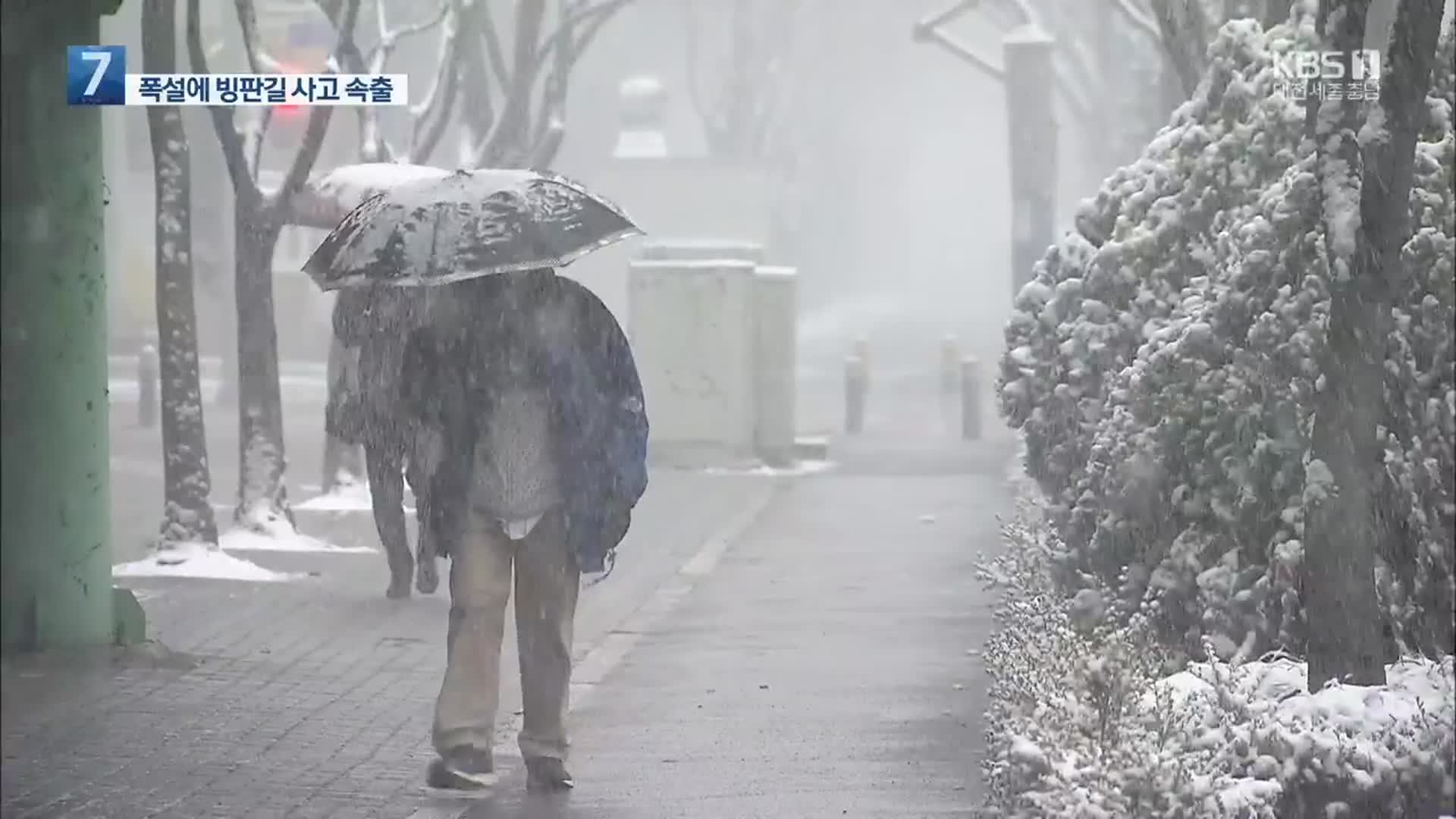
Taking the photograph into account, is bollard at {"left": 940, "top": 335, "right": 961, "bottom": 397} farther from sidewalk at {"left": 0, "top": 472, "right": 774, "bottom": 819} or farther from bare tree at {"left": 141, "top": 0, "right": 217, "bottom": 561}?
bare tree at {"left": 141, "top": 0, "right": 217, "bottom": 561}

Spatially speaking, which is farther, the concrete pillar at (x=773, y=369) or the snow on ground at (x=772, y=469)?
the concrete pillar at (x=773, y=369)

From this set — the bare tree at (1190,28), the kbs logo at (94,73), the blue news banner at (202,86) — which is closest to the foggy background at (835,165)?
the blue news banner at (202,86)

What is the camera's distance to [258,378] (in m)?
15.0

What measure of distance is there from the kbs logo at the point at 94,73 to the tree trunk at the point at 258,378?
15.4 feet

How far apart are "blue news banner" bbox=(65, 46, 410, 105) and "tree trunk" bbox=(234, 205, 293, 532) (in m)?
0.88

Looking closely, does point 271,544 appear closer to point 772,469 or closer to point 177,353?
point 177,353

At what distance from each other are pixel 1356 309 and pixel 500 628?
111 inches

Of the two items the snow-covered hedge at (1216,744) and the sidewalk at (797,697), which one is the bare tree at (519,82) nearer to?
the sidewalk at (797,697)

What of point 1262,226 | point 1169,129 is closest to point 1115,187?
point 1169,129

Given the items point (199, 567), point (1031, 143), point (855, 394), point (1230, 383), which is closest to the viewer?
point (1230, 383)

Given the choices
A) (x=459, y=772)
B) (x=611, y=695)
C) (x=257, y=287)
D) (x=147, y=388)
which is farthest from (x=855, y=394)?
(x=459, y=772)

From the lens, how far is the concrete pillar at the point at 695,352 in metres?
21.6

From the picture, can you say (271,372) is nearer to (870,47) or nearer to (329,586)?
(329,586)

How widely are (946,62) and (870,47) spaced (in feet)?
6.32
